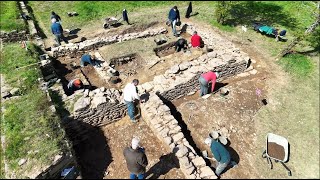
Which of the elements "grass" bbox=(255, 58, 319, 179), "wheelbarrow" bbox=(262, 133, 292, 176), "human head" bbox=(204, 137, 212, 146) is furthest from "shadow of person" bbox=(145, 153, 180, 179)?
"wheelbarrow" bbox=(262, 133, 292, 176)

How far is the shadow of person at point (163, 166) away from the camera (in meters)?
9.40

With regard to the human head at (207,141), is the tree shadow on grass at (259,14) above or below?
above

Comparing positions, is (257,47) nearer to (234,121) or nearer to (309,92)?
(309,92)

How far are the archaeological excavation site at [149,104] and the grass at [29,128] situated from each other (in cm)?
6

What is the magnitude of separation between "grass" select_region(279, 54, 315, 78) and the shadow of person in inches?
321

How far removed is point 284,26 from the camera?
60.4 ft

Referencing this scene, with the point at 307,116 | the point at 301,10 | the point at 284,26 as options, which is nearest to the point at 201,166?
the point at 307,116

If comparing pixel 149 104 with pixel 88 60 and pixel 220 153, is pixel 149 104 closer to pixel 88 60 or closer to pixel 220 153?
pixel 220 153

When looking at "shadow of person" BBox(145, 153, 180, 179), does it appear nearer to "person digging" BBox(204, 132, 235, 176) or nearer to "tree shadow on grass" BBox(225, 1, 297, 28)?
"person digging" BBox(204, 132, 235, 176)

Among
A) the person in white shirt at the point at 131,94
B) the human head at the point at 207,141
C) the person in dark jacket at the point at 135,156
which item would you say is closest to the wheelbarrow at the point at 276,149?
the human head at the point at 207,141

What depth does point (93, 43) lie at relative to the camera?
15773mm

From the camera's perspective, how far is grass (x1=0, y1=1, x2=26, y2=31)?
53.7ft

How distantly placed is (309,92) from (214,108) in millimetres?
4713

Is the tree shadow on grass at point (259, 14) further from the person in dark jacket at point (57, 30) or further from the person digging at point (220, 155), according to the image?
the person digging at point (220, 155)
